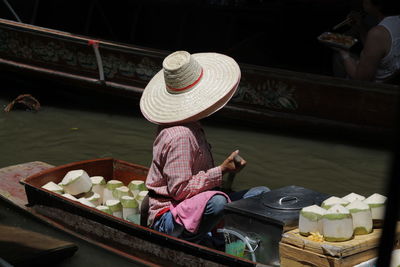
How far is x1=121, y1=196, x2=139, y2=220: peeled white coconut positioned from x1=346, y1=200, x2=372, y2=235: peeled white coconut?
167 centimetres

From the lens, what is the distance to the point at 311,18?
9250 mm

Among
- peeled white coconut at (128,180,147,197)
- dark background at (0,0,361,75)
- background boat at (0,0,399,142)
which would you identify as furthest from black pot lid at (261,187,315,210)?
dark background at (0,0,361,75)

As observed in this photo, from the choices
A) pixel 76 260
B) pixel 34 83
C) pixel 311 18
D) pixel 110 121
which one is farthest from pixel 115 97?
pixel 76 260

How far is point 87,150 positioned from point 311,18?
4368mm

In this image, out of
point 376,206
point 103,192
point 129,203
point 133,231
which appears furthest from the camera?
point 103,192

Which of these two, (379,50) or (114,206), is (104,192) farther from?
(379,50)

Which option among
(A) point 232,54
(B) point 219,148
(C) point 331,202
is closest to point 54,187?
(C) point 331,202

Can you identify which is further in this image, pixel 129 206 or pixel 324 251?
pixel 129 206

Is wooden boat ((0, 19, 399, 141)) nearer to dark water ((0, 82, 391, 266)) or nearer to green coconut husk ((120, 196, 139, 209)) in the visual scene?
dark water ((0, 82, 391, 266))

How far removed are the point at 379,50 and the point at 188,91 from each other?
9.72ft

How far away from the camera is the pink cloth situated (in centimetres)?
319

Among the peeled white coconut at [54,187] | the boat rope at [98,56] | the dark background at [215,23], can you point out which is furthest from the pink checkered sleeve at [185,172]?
the dark background at [215,23]

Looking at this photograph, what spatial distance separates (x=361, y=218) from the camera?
9.46ft

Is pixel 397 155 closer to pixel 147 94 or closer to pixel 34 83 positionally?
pixel 147 94
